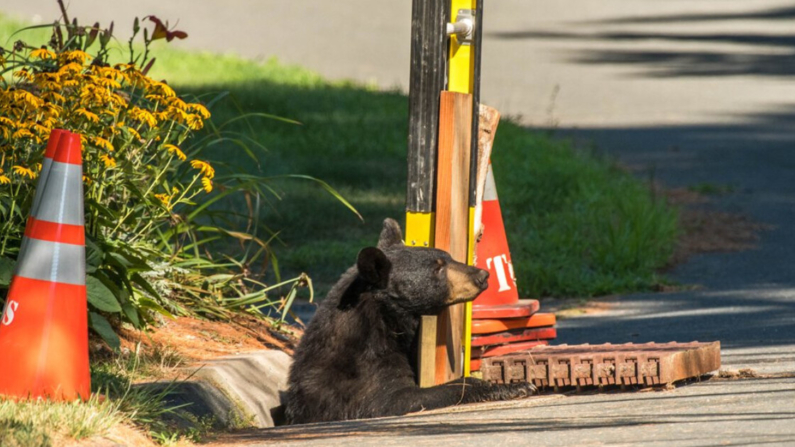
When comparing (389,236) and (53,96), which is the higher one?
(53,96)

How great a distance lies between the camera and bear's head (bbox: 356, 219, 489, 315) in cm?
583

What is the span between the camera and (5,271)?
5582mm

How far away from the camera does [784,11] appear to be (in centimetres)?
2931

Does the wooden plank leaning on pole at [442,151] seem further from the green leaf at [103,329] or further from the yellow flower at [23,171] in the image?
the yellow flower at [23,171]

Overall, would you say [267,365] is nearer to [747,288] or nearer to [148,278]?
[148,278]

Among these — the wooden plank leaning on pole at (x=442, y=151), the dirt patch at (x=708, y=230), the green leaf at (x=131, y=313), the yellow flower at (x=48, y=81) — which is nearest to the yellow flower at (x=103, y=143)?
the yellow flower at (x=48, y=81)

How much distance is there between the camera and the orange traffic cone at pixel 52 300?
473cm

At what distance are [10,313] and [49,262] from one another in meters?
0.26

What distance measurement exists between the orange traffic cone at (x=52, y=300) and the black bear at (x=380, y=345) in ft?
4.75

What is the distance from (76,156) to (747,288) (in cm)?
610

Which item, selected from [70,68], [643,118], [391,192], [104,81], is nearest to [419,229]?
[104,81]

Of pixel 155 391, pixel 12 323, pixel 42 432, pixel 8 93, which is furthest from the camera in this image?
pixel 8 93

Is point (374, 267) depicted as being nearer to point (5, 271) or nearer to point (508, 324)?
point (508, 324)

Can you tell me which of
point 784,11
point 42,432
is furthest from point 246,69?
point 784,11
